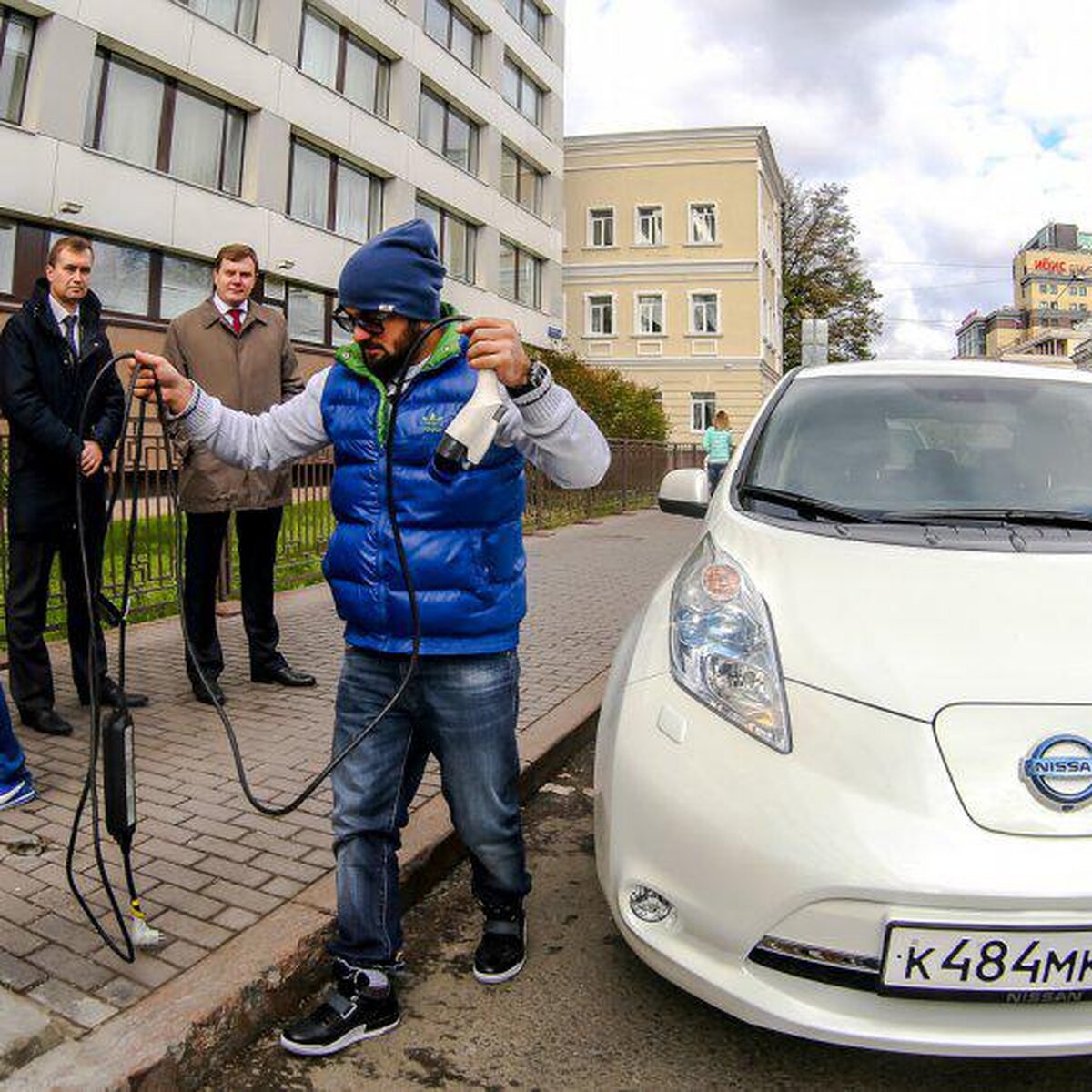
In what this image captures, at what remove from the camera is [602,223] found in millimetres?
39875

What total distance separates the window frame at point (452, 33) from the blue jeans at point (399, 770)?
2786 cm

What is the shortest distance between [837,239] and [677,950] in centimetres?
5096

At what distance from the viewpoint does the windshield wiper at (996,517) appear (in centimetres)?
266

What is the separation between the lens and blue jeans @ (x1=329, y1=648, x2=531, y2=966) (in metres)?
2.33

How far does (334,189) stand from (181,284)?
579 centimetres

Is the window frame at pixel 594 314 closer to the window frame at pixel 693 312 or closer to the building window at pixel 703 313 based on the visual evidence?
the window frame at pixel 693 312

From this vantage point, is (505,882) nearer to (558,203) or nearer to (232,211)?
(232,211)

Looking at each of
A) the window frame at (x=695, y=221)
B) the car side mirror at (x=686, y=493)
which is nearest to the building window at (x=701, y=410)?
the window frame at (x=695, y=221)

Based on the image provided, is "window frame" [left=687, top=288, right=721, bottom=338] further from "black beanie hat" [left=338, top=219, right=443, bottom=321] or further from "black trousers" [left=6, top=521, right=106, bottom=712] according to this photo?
"black beanie hat" [left=338, top=219, right=443, bottom=321]

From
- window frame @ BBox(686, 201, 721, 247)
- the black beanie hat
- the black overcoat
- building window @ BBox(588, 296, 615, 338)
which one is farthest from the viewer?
building window @ BBox(588, 296, 615, 338)

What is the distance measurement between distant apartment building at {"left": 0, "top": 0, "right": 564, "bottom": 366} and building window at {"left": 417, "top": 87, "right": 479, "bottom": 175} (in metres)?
0.07

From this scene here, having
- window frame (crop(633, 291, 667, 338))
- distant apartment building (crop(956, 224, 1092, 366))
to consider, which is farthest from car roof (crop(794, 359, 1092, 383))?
distant apartment building (crop(956, 224, 1092, 366))

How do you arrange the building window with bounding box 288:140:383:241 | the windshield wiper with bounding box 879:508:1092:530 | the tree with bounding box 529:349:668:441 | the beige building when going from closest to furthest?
the windshield wiper with bounding box 879:508:1092:530 < the building window with bounding box 288:140:383:241 < the tree with bounding box 529:349:668:441 < the beige building

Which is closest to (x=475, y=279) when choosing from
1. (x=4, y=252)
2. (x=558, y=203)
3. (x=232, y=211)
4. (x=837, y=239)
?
(x=558, y=203)
